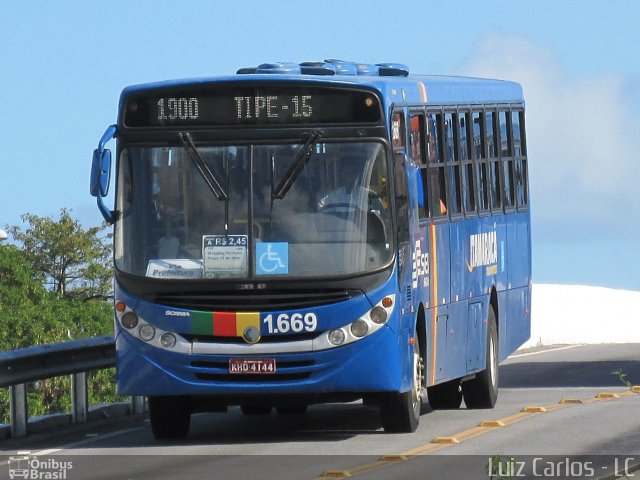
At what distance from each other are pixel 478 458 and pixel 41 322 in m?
57.7

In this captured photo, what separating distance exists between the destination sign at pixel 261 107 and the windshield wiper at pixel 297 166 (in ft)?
0.68

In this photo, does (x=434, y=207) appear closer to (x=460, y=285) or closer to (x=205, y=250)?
(x=460, y=285)

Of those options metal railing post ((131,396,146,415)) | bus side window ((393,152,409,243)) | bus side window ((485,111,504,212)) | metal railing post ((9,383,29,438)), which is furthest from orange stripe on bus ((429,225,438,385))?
metal railing post ((131,396,146,415))

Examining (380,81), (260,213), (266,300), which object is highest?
(380,81)

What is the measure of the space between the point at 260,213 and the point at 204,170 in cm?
60

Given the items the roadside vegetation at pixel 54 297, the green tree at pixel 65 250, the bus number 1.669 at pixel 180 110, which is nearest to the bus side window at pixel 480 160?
the bus number 1.669 at pixel 180 110

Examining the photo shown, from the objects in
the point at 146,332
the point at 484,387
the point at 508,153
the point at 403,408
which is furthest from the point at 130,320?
the point at 508,153

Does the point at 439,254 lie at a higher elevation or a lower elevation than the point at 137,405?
higher

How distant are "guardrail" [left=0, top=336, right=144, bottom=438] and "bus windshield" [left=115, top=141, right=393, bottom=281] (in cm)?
198

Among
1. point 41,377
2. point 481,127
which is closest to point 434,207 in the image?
point 481,127

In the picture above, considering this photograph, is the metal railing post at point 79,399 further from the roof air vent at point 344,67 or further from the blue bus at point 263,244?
the roof air vent at point 344,67

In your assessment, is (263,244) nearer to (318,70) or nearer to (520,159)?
(318,70)

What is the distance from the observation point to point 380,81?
17375mm

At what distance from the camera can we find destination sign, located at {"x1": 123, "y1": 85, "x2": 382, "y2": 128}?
672 inches
